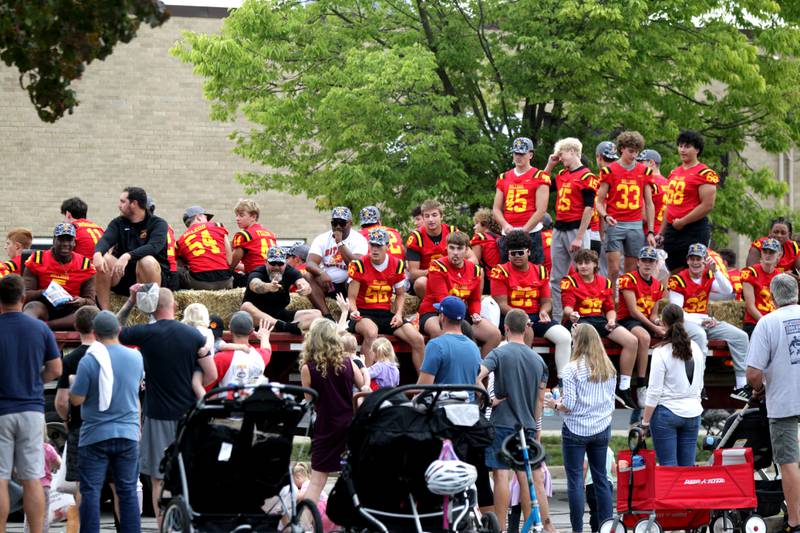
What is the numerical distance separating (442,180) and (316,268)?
7287 mm

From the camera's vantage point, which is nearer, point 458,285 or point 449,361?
point 449,361

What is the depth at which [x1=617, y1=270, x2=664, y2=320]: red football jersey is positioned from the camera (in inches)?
605

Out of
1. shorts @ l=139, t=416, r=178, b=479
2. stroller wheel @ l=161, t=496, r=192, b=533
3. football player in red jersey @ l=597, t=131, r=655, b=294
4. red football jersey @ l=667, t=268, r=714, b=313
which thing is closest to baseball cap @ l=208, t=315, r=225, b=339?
shorts @ l=139, t=416, r=178, b=479

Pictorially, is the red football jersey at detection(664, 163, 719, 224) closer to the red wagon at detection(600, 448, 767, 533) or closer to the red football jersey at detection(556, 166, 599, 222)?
the red football jersey at detection(556, 166, 599, 222)

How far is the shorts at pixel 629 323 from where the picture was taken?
1533 centimetres

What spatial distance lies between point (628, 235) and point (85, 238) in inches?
253

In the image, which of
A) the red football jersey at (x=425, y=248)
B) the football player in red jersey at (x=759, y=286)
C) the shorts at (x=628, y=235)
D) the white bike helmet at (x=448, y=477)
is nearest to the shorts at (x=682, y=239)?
the shorts at (x=628, y=235)

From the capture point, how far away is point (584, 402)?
1238 cm

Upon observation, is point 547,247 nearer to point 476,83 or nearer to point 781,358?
point 781,358

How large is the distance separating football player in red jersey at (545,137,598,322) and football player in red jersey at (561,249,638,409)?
1.40ft

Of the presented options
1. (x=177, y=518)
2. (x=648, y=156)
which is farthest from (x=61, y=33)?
(x=648, y=156)

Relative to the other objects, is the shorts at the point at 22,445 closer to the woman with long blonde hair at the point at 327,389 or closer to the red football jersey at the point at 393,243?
the woman with long blonde hair at the point at 327,389

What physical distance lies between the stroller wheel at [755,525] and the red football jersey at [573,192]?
4846 millimetres

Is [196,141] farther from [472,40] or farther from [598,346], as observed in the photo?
[598,346]
